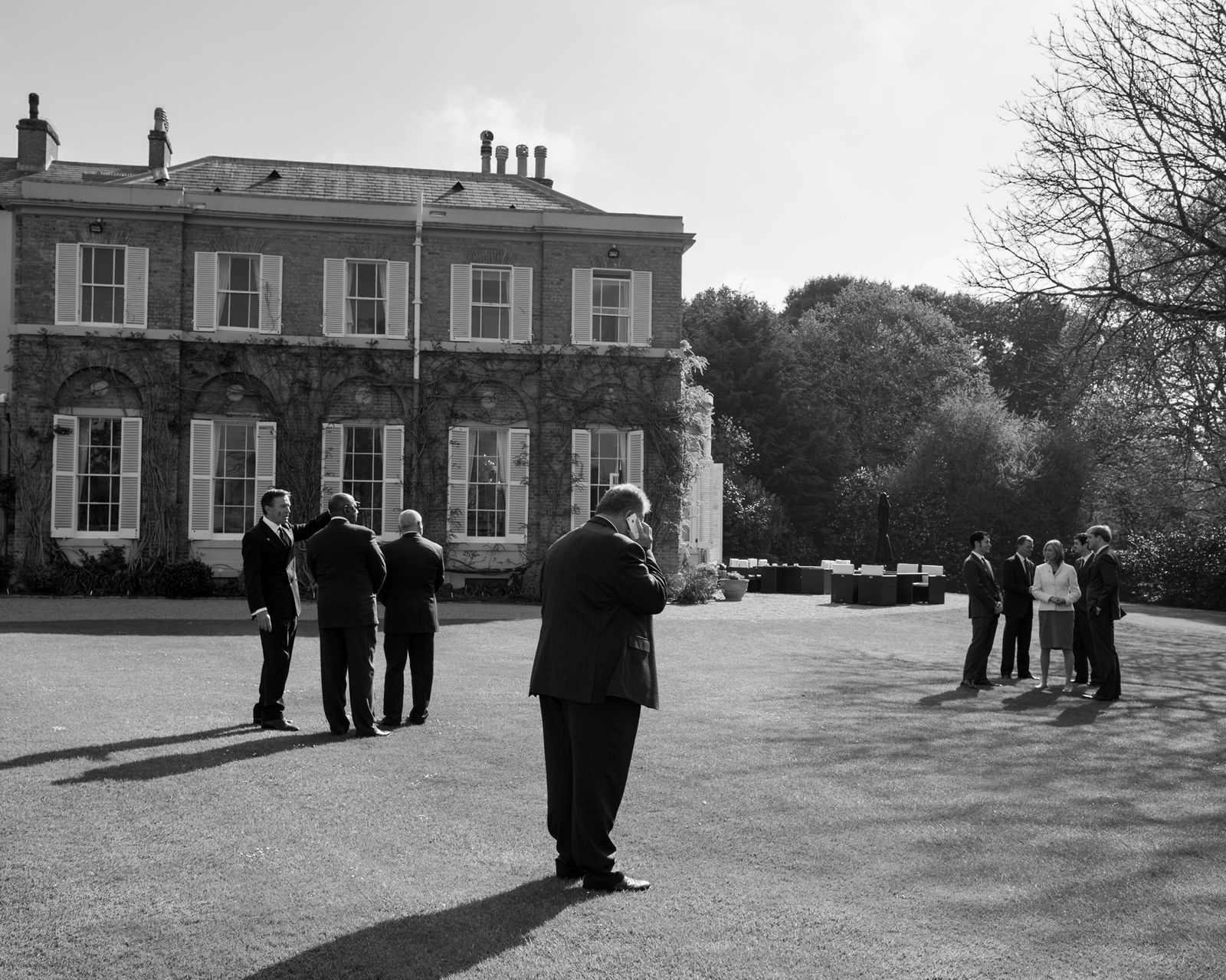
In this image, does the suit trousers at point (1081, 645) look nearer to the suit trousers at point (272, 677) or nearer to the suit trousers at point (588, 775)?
the suit trousers at point (272, 677)

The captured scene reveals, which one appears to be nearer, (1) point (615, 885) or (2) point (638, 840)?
(1) point (615, 885)

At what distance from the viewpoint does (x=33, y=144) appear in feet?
107

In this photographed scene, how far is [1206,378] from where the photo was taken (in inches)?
794

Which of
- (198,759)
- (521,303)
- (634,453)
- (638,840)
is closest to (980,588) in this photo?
(638,840)

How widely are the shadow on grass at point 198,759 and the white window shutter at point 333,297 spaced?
1740 cm

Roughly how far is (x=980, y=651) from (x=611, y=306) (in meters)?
14.7

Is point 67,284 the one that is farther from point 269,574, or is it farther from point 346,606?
point 346,606

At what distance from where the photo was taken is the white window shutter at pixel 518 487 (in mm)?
26188

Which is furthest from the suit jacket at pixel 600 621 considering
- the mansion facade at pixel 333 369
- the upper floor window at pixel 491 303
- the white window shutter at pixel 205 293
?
the white window shutter at pixel 205 293

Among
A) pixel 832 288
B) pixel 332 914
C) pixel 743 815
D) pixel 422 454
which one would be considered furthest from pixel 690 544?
pixel 832 288

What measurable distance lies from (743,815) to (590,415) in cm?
1954

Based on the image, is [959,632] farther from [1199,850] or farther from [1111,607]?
[1199,850]

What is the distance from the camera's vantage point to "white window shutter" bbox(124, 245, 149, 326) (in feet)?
83.3

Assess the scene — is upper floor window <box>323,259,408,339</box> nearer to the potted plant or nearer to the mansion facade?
the mansion facade
